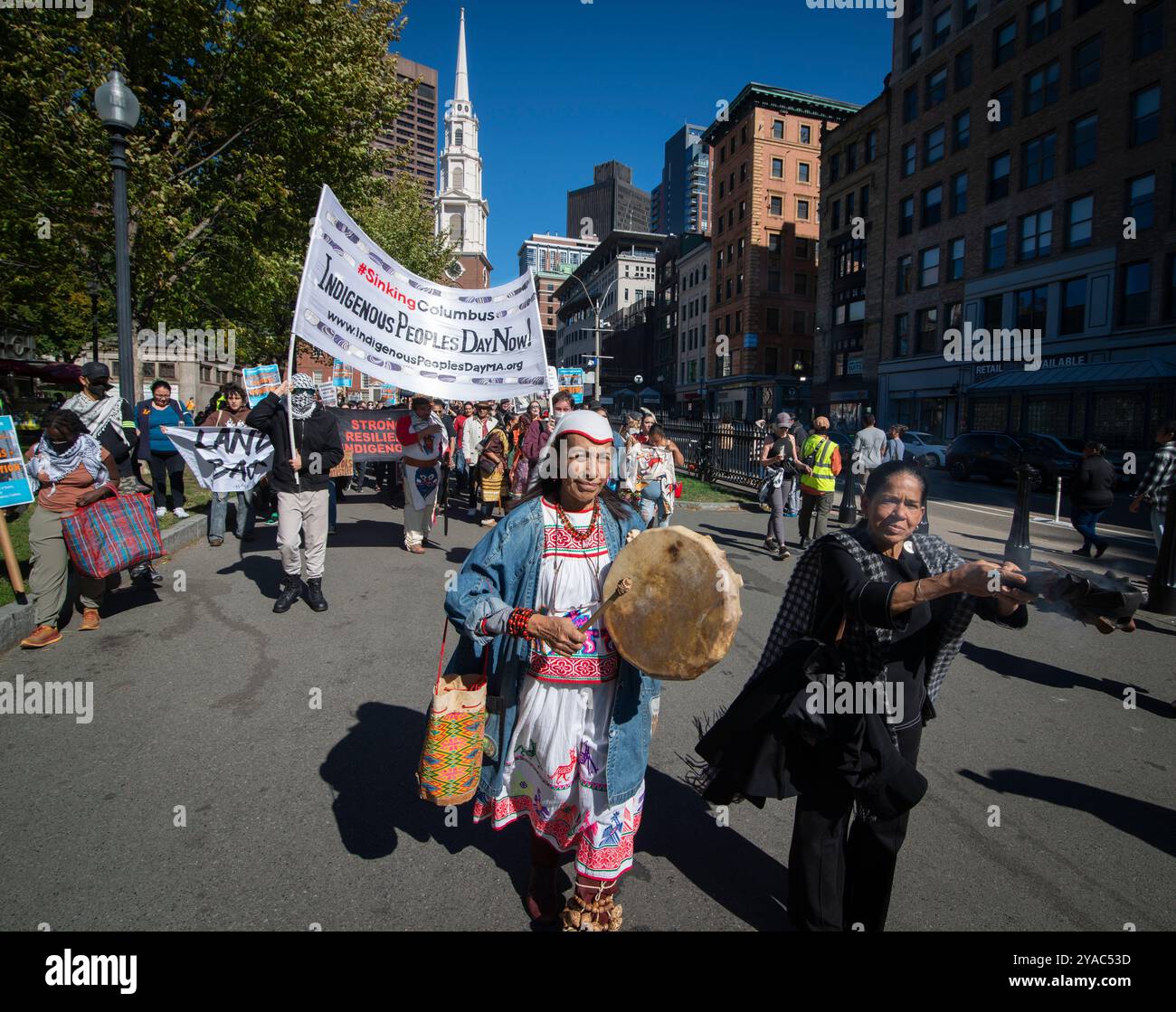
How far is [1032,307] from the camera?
28.8 m

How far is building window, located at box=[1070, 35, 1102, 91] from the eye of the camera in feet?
83.9

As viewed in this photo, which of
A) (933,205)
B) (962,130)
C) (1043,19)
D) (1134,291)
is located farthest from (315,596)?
(962,130)

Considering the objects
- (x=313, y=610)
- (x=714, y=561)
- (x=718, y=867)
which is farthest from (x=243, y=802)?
(x=313, y=610)

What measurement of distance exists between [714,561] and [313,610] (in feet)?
17.8

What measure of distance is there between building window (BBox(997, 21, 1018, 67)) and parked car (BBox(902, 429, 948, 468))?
18.0m

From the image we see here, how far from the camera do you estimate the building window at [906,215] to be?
36.1 meters

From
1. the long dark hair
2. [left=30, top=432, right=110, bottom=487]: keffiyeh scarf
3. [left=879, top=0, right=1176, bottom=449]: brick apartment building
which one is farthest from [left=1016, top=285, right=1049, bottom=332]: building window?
[left=30, top=432, right=110, bottom=487]: keffiyeh scarf

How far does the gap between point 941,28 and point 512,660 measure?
4452 centimetres

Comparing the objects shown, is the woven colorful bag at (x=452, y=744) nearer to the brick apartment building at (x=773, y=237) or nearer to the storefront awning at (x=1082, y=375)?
the storefront awning at (x=1082, y=375)

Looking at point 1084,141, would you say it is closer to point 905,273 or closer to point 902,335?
point 905,273

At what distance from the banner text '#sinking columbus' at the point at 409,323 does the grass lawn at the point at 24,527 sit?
359 cm

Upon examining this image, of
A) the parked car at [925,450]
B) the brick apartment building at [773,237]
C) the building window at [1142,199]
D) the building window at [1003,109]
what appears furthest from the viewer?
the brick apartment building at [773,237]

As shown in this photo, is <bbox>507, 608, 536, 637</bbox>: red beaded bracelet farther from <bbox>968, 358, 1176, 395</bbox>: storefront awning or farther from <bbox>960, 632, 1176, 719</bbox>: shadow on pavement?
<bbox>968, 358, 1176, 395</bbox>: storefront awning

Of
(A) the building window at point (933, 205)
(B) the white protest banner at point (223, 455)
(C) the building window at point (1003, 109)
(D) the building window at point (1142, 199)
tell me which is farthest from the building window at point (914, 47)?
(B) the white protest banner at point (223, 455)
